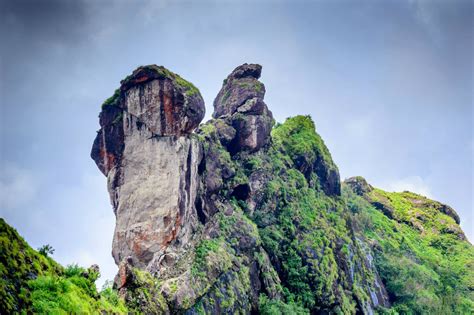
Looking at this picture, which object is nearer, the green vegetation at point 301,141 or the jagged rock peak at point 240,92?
the jagged rock peak at point 240,92

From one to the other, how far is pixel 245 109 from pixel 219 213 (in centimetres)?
1287

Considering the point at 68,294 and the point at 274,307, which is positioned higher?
the point at 274,307

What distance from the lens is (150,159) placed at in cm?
3023

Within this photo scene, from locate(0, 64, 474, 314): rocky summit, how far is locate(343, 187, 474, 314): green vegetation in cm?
27

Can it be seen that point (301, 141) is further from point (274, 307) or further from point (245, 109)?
point (274, 307)

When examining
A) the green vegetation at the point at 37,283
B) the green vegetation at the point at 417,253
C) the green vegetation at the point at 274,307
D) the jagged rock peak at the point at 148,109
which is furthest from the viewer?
the green vegetation at the point at 417,253

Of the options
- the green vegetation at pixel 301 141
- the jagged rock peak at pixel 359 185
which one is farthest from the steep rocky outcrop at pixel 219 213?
the jagged rock peak at pixel 359 185

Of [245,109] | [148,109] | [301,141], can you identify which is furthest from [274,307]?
[301,141]

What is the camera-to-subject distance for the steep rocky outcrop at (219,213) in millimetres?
26781

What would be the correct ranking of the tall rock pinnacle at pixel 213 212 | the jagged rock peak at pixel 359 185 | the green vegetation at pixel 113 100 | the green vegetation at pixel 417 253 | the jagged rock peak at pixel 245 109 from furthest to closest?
1. the jagged rock peak at pixel 359 185
2. the green vegetation at pixel 417 253
3. the jagged rock peak at pixel 245 109
4. the green vegetation at pixel 113 100
5. the tall rock pinnacle at pixel 213 212

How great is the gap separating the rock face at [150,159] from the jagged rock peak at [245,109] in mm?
8004

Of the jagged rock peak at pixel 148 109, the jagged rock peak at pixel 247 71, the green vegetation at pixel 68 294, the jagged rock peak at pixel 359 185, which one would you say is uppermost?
the jagged rock peak at pixel 247 71

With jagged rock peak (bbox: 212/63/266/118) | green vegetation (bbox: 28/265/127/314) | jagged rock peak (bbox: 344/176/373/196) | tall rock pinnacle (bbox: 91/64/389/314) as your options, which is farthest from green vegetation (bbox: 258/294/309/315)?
jagged rock peak (bbox: 344/176/373/196)

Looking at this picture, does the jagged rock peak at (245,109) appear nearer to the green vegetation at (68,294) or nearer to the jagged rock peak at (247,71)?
the jagged rock peak at (247,71)
